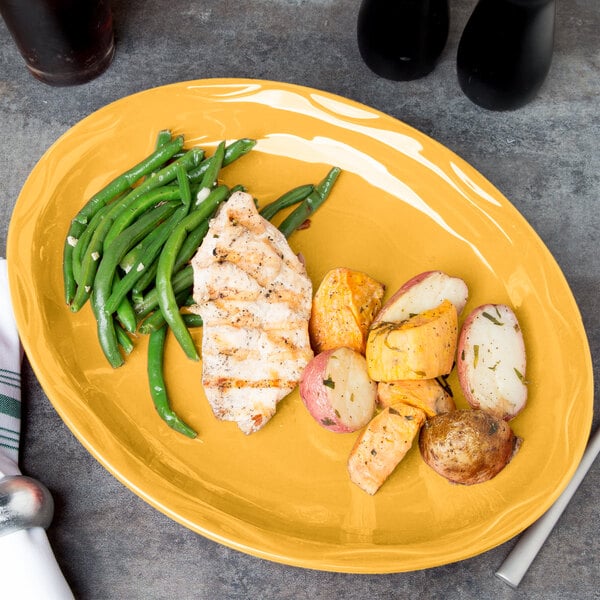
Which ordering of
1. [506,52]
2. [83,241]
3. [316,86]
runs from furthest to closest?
[316,86] < [506,52] < [83,241]

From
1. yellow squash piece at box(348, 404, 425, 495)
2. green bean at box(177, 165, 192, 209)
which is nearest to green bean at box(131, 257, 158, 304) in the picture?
green bean at box(177, 165, 192, 209)

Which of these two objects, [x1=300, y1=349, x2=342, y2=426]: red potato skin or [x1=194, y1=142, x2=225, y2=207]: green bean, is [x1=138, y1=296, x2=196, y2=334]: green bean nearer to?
[x1=194, y1=142, x2=225, y2=207]: green bean

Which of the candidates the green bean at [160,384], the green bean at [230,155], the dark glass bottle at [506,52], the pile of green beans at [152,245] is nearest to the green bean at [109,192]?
the pile of green beans at [152,245]

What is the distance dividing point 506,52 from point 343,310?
122 cm

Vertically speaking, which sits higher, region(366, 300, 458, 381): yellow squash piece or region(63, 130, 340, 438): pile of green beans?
region(63, 130, 340, 438): pile of green beans

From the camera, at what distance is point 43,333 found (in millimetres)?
2529

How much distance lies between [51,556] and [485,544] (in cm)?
127

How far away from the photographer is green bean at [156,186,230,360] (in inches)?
99.2

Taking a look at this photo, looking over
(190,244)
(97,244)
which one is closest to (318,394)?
(190,244)

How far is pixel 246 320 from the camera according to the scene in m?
2.46

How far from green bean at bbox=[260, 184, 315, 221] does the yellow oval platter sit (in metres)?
0.08

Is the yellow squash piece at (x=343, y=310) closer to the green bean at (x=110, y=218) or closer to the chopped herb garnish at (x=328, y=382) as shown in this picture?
the chopped herb garnish at (x=328, y=382)

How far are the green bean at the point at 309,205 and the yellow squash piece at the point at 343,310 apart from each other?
0.94 feet

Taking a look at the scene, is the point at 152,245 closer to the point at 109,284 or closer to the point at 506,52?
the point at 109,284
